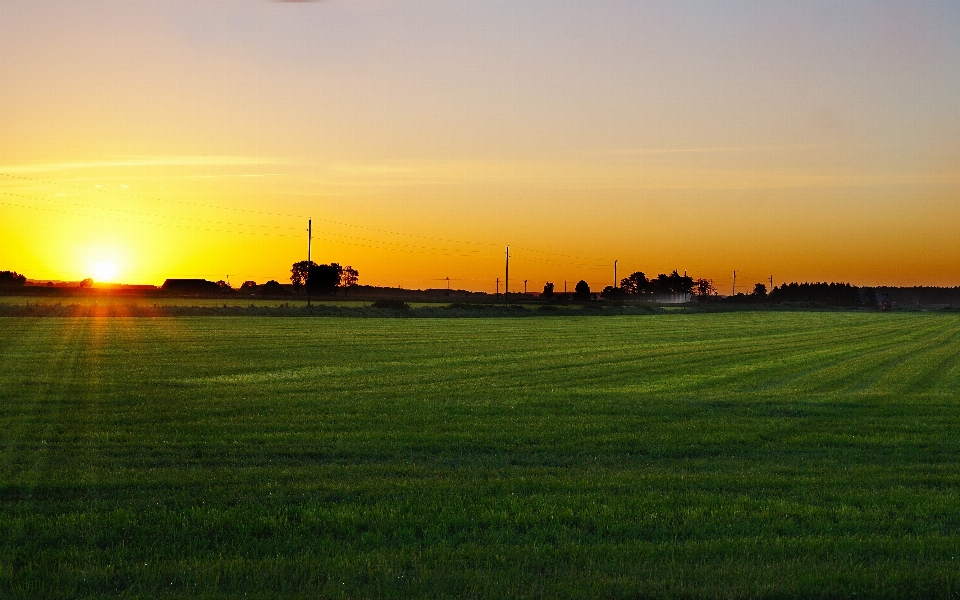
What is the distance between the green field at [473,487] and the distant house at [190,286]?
132 m

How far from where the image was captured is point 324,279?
181m

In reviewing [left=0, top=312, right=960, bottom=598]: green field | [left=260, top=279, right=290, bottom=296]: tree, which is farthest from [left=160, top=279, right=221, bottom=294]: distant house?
[left=0, top=312, right=960, bottom=598]: green field

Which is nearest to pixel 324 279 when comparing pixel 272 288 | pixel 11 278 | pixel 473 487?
pixel 272 288

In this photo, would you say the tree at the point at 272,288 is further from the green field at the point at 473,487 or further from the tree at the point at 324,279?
the green field at the point at 473,487

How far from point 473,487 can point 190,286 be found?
504 feet

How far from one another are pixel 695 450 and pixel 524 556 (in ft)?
21.9

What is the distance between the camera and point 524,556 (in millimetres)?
8227

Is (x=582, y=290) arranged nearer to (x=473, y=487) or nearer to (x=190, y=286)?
(x=190, y=286)

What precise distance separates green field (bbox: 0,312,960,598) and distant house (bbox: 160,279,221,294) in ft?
433

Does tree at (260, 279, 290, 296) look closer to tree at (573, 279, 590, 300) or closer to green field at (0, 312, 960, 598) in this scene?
tree at (573, 279, 590, 300)

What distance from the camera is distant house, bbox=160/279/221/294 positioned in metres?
153

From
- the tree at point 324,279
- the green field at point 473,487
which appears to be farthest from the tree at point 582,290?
the green field at point 473,487

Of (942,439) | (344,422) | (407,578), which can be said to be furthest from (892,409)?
(407,578)

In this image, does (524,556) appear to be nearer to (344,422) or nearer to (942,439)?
(344,422)
